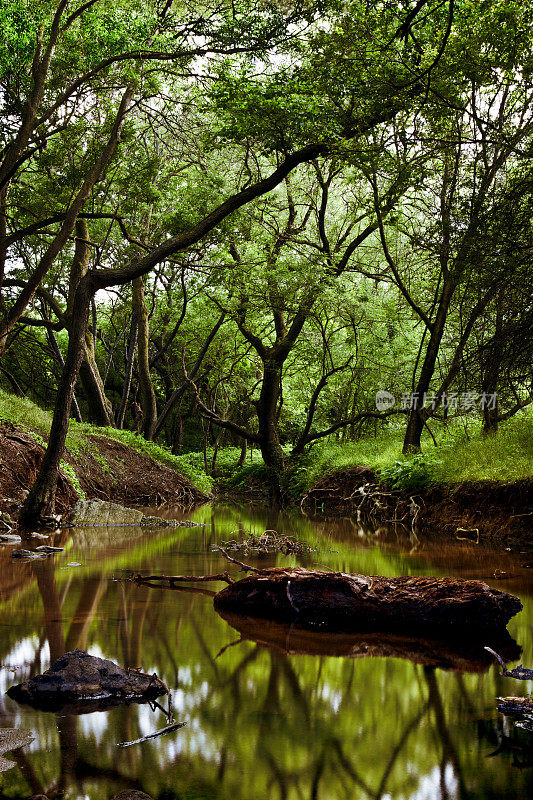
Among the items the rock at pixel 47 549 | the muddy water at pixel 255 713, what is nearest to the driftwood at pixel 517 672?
the muddy water at pixel 255 713

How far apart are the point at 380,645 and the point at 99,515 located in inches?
295

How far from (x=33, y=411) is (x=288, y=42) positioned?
7800 millimetres

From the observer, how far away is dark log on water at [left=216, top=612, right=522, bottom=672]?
281 centimetres

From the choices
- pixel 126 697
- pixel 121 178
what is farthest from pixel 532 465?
pixel 121 178

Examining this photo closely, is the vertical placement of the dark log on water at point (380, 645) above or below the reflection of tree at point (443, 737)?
above

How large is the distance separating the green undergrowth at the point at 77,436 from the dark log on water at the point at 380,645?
7.37 m

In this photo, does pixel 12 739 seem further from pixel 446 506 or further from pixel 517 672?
pixel 446 506

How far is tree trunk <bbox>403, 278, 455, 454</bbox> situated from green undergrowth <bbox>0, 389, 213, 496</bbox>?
6368mm

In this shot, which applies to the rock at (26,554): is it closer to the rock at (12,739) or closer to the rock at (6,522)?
the rock at (6,522)

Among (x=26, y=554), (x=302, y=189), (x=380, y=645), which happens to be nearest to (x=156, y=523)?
(x=26, y=554)

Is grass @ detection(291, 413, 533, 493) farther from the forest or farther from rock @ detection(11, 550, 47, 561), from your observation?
rock @ detection(11, 550, 47, 561)

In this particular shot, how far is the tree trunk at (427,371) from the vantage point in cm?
1236

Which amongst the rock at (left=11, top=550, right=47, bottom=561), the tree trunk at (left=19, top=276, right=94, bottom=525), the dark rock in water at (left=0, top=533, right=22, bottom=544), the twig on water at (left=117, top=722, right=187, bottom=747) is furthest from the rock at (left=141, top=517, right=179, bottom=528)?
the twig on water at (left=117, top=722, right=187, bottom=747)

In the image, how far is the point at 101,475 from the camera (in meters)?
12.2
